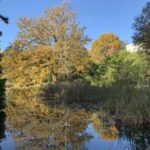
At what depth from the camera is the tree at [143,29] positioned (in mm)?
31336

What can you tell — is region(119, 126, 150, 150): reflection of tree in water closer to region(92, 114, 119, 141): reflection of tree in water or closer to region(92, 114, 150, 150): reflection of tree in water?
region(92, 114, 150, 150): reflection of tree in water

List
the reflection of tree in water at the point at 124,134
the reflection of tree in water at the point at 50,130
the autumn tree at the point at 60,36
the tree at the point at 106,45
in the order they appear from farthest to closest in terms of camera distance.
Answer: the tree at the point at 106,45, the autumn tree at the point at 60,36, the reflection of tree in water at the point at 50,130, the reflection of tree in water at the point at 124,134

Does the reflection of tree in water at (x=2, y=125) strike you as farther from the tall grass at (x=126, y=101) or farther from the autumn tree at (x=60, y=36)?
the autumn tree at (x=60, y=36)

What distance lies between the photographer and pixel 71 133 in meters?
10.4

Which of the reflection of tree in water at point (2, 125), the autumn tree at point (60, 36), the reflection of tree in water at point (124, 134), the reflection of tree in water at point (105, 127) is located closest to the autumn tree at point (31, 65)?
the autumn tree at point (60, 36)

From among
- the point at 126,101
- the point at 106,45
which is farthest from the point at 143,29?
the point at 106,45

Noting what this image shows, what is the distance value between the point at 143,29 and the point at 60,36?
442 inches

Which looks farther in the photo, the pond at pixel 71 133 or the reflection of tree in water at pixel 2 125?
the reflection of tree in water at pixel 2 125

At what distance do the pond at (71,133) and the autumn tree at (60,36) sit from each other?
2518 centimetres

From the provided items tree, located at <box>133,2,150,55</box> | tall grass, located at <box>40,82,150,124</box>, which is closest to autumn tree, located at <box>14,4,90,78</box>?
tree, located at <box>133,2,150,55</box>

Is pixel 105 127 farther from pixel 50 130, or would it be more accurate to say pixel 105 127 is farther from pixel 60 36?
pixel 60 36

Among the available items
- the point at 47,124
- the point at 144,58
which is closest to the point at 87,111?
the point at 47,124

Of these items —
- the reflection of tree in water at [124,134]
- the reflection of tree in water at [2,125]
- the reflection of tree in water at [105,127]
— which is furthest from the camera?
the reflection of tree in water at [2,125]

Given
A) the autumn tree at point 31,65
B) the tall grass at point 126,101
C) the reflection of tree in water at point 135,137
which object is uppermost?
the autumn tree at point 31,65
